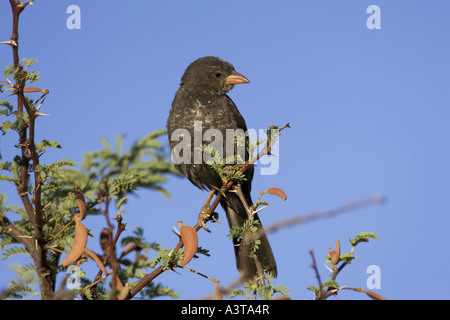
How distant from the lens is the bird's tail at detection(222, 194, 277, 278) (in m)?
3.21

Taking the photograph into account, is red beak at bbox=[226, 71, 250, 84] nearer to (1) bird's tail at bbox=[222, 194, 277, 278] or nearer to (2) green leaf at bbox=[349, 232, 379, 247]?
(1) bird's tail at bbox=[222, 194, 277, 278]

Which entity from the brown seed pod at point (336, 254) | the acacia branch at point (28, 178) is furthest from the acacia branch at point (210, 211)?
the acacia branch at point (28, 178)

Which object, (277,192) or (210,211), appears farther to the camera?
(210,211)

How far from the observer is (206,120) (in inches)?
223

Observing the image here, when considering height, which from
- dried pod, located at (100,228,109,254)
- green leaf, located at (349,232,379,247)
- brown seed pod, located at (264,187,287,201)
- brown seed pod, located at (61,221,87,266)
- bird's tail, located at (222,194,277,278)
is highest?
brown seed pod, located at (264,187,287,201)

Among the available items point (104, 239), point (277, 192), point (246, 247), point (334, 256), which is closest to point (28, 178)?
point (104, 239)

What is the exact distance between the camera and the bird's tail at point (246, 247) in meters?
3.21

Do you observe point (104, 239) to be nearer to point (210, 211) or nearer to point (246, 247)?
point (210, 211)

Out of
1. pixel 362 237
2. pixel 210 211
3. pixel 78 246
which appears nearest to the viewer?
pixel 78 246

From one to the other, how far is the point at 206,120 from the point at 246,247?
2623mm

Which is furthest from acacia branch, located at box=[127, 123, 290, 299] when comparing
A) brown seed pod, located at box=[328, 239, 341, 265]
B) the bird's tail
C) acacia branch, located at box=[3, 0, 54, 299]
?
acacia branch, located at box=[3, 0, 54, 299]

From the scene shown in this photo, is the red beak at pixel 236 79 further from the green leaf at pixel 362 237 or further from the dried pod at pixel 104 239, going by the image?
the green leaf at pixel 362 237

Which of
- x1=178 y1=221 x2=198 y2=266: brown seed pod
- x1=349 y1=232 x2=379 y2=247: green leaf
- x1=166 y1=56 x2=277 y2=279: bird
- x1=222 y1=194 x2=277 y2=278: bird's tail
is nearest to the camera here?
x1=178 y1=221 x2=198 y2=266: brown seed pod
